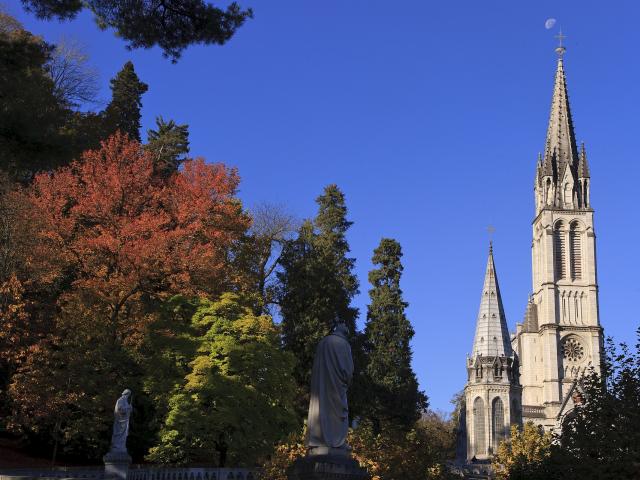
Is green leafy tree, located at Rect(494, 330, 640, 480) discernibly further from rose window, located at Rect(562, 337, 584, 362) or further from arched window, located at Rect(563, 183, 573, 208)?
arched window, located at Rect(563, 183, 573, 208)

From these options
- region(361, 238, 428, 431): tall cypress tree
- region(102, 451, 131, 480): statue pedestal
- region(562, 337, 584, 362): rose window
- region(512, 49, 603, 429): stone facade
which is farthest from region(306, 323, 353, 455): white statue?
region(562, 337, 584, 362): rose window

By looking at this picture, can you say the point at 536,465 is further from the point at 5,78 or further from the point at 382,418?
the point at 5,78

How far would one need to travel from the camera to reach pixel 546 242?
85875 mm

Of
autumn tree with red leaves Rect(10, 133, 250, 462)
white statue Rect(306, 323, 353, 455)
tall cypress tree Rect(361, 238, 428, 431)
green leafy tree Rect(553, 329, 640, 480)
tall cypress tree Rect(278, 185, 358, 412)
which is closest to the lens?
white statue Rect(306, 323, 353, 455)

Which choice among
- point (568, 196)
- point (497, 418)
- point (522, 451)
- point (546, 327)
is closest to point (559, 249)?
point (568, 196)

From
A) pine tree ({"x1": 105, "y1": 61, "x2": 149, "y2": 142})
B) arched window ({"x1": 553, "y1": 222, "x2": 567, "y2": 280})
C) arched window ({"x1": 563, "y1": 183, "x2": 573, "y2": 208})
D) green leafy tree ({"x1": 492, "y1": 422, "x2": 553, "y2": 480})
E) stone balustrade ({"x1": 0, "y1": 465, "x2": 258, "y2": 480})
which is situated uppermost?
arched window ({"x1": 563, "y1": 183, "x2": 573, "y2": 208})

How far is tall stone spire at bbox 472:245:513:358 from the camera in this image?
84.7 meters

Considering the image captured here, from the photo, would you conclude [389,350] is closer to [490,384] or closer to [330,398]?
[330,398]

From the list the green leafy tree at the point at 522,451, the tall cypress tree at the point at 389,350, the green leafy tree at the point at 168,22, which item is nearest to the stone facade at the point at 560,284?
the tall cypress tree at the point at 389,350

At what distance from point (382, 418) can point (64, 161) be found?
96.6 feet

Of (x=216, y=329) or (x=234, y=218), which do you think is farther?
(x=234, y=218)

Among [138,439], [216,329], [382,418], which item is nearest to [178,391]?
[216,329]

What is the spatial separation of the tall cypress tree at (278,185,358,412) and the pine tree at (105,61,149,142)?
41.1ft

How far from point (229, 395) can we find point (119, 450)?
4659 mm
